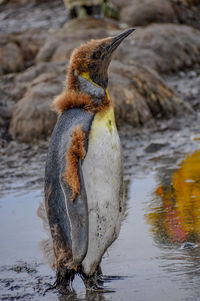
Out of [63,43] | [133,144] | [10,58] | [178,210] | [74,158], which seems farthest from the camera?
[10,58]

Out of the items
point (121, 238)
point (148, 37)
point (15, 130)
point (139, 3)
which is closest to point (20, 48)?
point (148, 37)

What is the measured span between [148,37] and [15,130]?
4.59 meters

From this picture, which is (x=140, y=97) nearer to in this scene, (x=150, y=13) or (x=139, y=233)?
(x=139, y=233)

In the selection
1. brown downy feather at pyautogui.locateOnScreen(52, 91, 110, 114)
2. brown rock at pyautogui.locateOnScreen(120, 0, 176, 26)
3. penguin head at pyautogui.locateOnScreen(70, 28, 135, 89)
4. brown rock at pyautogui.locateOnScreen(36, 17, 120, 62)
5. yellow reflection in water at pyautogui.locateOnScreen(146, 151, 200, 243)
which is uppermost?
penguin head at pyautogui.locateOnScreen(70, 28, 135, 89)

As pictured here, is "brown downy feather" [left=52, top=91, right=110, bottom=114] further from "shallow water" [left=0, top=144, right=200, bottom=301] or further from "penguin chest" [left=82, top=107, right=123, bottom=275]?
"shallow water" [left=0, top=144, right=200, bottom=301]

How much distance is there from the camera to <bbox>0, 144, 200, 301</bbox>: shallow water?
2943 millimetres

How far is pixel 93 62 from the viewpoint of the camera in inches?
123

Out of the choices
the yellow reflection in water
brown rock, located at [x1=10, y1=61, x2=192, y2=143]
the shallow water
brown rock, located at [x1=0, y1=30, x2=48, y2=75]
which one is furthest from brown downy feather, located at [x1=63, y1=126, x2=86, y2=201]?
brown rock, located at [x1=0, y1=30, x2=48, y2=75]

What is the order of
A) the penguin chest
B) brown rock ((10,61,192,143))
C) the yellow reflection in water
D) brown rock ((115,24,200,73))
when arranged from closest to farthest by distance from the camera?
1. the penguin chest
2. the yellow reflection in water
3. brown rock ((10,61,192,143))
4. brown rock ((115,24,200,73))

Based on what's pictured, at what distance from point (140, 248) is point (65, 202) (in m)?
0.69

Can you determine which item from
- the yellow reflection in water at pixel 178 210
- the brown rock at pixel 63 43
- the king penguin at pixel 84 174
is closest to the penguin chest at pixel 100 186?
the king penguin at pixel 84 174

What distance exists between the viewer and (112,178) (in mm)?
3043

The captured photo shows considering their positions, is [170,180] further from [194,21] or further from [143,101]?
[194,21]

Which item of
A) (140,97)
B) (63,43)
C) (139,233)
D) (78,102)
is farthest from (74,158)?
(63,43)
